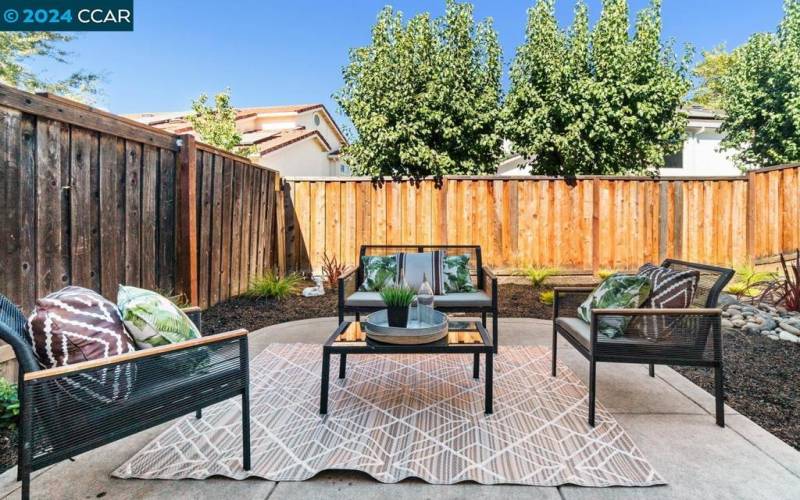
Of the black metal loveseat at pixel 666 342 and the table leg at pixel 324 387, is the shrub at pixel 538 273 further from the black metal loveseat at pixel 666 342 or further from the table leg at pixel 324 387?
the table leg at pixel 324 387

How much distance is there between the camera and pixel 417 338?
2.25 m

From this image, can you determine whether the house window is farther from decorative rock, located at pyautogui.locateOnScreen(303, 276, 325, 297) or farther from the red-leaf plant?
decorative rock, located at pyautogui.locateOnScreen(303, 276, 325, 297)

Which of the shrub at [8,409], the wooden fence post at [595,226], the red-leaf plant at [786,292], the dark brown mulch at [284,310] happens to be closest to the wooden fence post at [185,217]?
the dark brown mulch at [284,310]

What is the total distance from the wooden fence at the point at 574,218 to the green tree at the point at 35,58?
9114 mm

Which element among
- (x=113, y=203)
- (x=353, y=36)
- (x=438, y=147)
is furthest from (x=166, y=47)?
(x=113, y=203)

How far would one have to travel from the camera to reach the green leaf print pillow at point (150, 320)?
69.4 inches

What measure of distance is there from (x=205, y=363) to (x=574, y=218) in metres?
5.64

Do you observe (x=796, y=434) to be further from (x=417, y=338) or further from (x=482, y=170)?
(x=482, y=170)

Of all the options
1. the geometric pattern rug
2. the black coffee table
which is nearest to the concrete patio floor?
the geometric pattern rug

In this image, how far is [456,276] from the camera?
150 inches

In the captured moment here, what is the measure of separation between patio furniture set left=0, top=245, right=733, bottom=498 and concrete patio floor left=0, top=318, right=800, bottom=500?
0.18 m

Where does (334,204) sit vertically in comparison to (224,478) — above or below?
above

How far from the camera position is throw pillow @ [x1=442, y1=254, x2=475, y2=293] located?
380cm

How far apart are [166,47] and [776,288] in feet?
39.9
